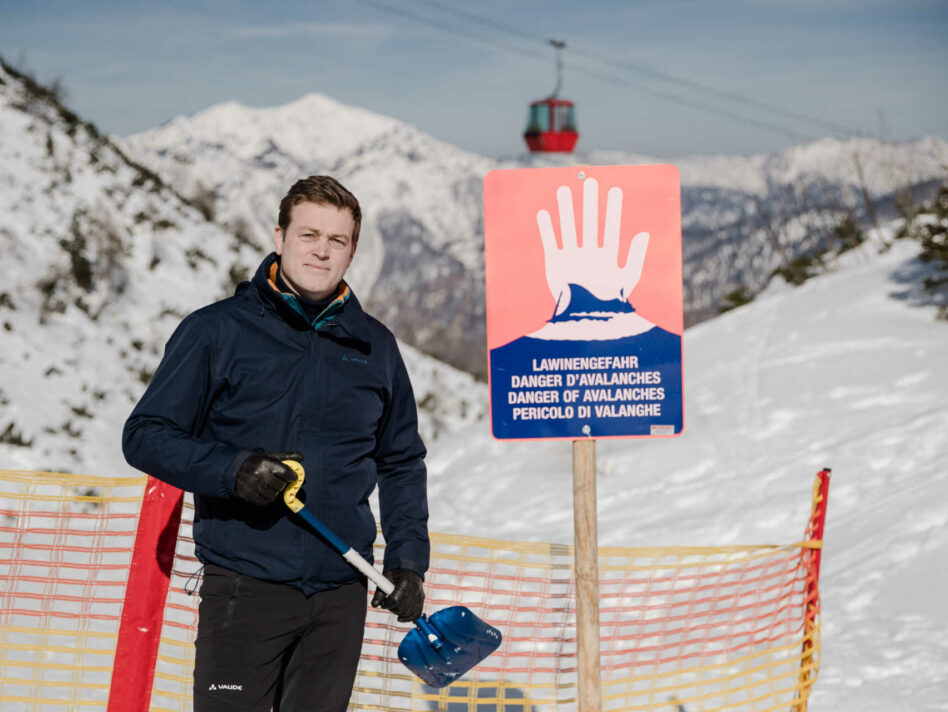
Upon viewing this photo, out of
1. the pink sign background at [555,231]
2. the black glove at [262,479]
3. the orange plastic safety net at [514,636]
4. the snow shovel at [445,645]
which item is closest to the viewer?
the black glove at [262,479]

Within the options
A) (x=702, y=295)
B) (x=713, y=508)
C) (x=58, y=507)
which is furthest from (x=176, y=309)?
(x=702, y=295)

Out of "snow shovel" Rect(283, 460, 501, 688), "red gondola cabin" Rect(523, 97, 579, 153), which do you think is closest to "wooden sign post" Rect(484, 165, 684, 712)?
"snow shovel" Rect(283, 460, 501, 688)

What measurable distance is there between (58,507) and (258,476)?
6711 millimetres

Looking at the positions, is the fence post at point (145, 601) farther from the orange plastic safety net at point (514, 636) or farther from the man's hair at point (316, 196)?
the man's hair at point (316, 196)

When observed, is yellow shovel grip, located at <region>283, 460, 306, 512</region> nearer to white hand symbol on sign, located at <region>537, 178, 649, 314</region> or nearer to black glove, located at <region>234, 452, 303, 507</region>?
black glove, located at <region>234, 452, 303, 507</region>

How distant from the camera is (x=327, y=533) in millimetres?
2191

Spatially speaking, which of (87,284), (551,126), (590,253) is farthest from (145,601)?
(551,126)

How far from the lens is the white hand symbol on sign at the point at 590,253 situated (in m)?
2.65

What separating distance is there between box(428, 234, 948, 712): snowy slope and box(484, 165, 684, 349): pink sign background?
9.25ft

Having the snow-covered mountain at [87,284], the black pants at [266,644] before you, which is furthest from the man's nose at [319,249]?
the snow-covered mountain at [87,284]

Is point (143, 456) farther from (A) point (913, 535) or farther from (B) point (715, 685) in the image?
(A) point (913, 535)

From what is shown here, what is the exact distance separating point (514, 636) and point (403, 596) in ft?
9.80

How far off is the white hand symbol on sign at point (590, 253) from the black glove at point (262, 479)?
1.03m

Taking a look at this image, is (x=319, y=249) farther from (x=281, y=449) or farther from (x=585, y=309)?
(x=585, y=309)
